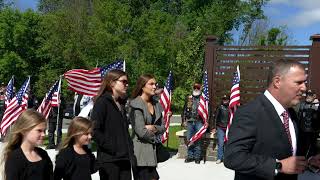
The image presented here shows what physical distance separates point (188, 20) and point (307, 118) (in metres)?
42.7

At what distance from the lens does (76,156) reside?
183 inches

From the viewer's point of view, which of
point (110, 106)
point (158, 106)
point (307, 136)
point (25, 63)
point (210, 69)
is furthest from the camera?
point (25, 63)

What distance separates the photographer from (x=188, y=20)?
45.7 metres

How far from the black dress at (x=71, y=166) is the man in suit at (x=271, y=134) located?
1999 millimetres

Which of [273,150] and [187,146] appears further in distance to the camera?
[187,146]

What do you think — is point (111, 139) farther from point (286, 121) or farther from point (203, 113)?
point (203, 113)

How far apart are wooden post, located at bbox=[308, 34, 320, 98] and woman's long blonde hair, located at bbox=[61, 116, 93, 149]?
7771 mm

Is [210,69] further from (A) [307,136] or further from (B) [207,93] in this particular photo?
(A) [307,136]

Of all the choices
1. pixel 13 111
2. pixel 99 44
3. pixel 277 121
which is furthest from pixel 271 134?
pixel 99 44

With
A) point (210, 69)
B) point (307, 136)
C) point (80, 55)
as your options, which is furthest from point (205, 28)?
point (307, 136)

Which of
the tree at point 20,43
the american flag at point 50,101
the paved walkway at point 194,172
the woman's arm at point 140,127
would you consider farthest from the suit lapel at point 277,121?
the tree at point 20,43

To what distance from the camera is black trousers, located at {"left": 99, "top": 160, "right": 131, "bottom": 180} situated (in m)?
A: 4.88

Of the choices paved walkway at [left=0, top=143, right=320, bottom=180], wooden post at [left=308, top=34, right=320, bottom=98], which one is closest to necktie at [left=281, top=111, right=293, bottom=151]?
paved walkway at [left=0, top=143, right=320, bottom=180]

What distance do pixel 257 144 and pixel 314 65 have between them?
29.7ft
